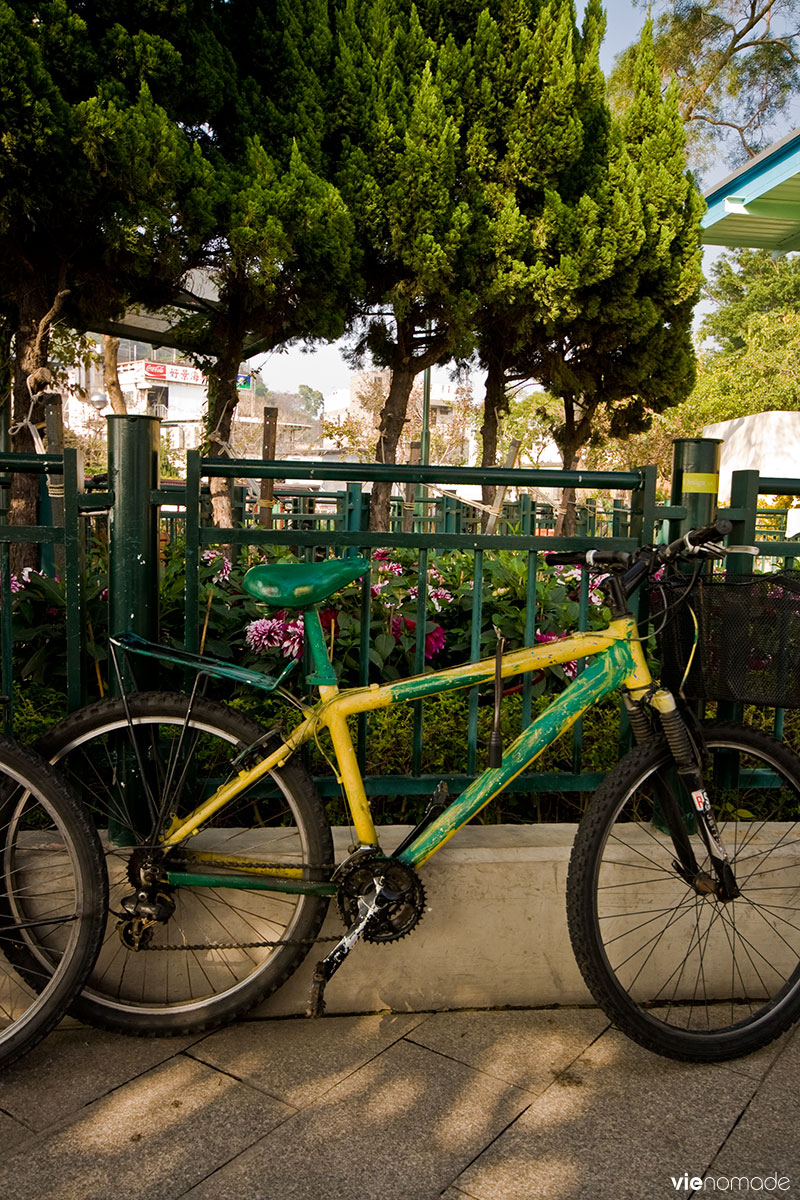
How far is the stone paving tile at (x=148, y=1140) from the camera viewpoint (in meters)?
1.92

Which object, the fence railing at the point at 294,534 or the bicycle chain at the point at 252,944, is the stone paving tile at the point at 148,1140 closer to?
the bicycle chain at the point at 252,944

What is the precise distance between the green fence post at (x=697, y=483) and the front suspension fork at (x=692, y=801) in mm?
667

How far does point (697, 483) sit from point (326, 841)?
149 cm

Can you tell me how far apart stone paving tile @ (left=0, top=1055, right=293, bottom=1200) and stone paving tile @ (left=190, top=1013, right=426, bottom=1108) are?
5 centimetres

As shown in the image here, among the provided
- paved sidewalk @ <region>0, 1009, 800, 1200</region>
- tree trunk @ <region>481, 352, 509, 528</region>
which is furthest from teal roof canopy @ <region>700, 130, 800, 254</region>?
paved sidewalk @ <region>0, 1009, 800, 1200</region>


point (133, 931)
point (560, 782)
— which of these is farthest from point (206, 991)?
point (560, 782)

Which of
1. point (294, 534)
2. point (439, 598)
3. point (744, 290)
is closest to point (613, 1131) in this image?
point (294, 534)

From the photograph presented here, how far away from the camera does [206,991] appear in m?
Answer: 2.60

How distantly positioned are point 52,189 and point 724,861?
866cm

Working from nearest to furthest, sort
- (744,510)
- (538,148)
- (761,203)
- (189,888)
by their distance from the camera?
1. (189,888)
2. (744,510)
3. (538,148)
4. (761,203)

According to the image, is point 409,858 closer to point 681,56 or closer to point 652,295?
point 652,295

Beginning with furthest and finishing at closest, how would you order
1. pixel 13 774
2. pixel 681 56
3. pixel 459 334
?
pixel 681 56
pixel 459 334
pixel 13 774

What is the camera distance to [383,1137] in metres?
2.10

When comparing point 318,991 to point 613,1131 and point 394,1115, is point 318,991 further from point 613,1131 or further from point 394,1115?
point 613,1131
